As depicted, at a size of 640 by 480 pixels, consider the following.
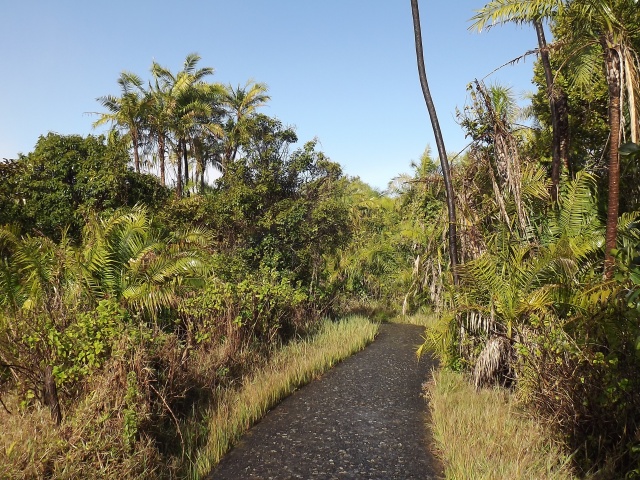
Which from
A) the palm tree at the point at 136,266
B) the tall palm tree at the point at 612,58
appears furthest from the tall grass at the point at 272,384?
the tall palm tree at the point at 612,58

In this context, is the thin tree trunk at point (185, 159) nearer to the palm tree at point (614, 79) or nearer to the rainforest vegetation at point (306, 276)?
the rainforest vegetation at point (306, 276)

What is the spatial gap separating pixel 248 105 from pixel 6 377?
26.4m

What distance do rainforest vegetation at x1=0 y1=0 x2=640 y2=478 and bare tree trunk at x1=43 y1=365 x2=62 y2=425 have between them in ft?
0.08

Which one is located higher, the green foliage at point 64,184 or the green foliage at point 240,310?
the green foliage at point 64,184

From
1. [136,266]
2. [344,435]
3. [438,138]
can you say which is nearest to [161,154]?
[136,266]

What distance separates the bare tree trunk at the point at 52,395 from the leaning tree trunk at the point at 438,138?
5854mm

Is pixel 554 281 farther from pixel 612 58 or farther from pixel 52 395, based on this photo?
pixel 52 395

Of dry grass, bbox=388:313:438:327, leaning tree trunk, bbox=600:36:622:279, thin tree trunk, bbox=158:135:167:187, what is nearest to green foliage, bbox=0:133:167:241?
dry grass, bbox=388:313:438:327

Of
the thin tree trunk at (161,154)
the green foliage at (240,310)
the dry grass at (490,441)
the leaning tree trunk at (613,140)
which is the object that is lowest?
the dry grass at (490,441)

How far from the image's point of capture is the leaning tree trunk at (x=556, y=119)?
25.4 feet

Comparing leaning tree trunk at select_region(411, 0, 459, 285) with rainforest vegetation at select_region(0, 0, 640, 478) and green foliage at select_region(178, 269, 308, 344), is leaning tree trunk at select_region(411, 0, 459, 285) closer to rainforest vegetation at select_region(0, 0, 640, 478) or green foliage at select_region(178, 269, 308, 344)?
rainforest vegetation at select_region(0, 0, 640, 478)

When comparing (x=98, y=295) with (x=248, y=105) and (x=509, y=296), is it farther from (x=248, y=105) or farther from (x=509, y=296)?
(x=248, y=105)

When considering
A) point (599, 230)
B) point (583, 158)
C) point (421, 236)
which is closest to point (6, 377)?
point (599, 230)

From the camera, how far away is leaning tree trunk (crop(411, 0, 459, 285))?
303 inches
